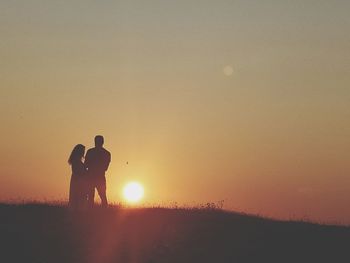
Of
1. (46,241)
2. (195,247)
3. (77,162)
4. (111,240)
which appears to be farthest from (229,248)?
(77,162)

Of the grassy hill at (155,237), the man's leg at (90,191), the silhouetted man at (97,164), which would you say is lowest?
the grassy hill at (155,237)

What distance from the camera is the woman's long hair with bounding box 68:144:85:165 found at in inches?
1008

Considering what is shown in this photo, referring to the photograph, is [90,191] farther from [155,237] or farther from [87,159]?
[155,237]

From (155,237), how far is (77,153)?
5312 mm

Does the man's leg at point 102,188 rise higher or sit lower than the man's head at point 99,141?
lower

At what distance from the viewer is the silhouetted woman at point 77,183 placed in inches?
1013

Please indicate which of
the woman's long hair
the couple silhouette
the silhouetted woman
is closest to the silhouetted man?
the couple silhouette

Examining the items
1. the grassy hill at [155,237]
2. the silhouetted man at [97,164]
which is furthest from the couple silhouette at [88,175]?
the grassy hill at [155,237]

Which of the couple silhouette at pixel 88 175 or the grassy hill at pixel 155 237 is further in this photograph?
the couple silhouette at pixel 88 175

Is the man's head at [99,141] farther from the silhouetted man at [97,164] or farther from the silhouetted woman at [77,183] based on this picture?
the silhouetted woman at [77,183]

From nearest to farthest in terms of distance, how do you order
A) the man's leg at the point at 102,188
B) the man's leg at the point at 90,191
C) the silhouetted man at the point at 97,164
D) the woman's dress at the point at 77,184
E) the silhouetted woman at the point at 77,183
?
the silhouetted woman at the point at 77,183, the woman's dress at the point at 77,184, the silhouetted man at the point at 97,164, the man's leg at the point at 90,191, the man's leg at the point at 102,188

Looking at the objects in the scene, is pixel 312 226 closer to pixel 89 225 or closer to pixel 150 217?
pixel 150 217

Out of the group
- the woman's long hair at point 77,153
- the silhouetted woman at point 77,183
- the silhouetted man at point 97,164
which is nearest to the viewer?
the woman's long hair at point 77,153

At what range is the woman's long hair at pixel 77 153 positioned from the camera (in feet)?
84.0
